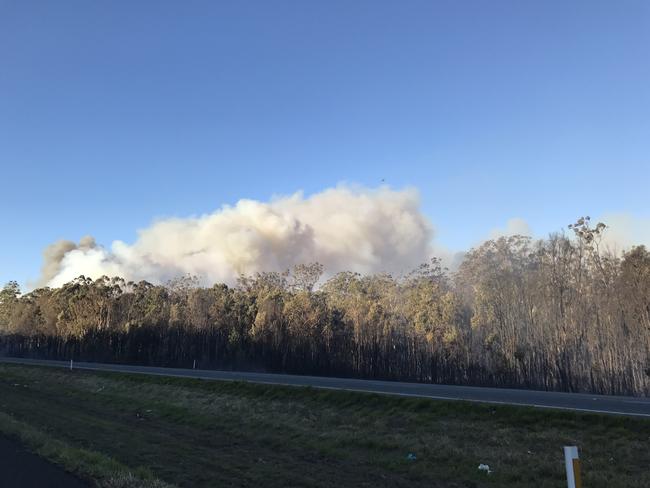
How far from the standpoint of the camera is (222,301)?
82.6m

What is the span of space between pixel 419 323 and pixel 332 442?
1713 inches

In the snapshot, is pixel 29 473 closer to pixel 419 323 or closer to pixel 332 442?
pixel 332 442

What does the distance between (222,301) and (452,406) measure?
2729 inches

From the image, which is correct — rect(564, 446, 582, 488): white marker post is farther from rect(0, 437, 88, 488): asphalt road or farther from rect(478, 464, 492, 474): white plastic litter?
rect(0, 437, 88, 488): asphalt road

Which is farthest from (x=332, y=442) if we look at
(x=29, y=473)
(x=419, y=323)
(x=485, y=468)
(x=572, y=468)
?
(x=419, y=323)

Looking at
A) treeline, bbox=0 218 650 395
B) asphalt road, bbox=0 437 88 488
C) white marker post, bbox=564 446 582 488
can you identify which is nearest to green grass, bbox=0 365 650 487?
asphalt road, bbox=0 437 88 488

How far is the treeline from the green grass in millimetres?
25376

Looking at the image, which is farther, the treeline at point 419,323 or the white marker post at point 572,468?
the treeline at point 419,323

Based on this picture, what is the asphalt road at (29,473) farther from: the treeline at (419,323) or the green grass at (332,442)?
the treeline at (419,323)

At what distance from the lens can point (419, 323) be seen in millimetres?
57344

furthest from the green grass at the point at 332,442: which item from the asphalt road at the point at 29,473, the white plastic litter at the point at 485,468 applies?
the asphalt road at the point at 29,473

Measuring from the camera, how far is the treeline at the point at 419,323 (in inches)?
1582

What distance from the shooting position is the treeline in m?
40.2

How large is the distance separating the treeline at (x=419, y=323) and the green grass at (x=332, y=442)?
25376 mm
